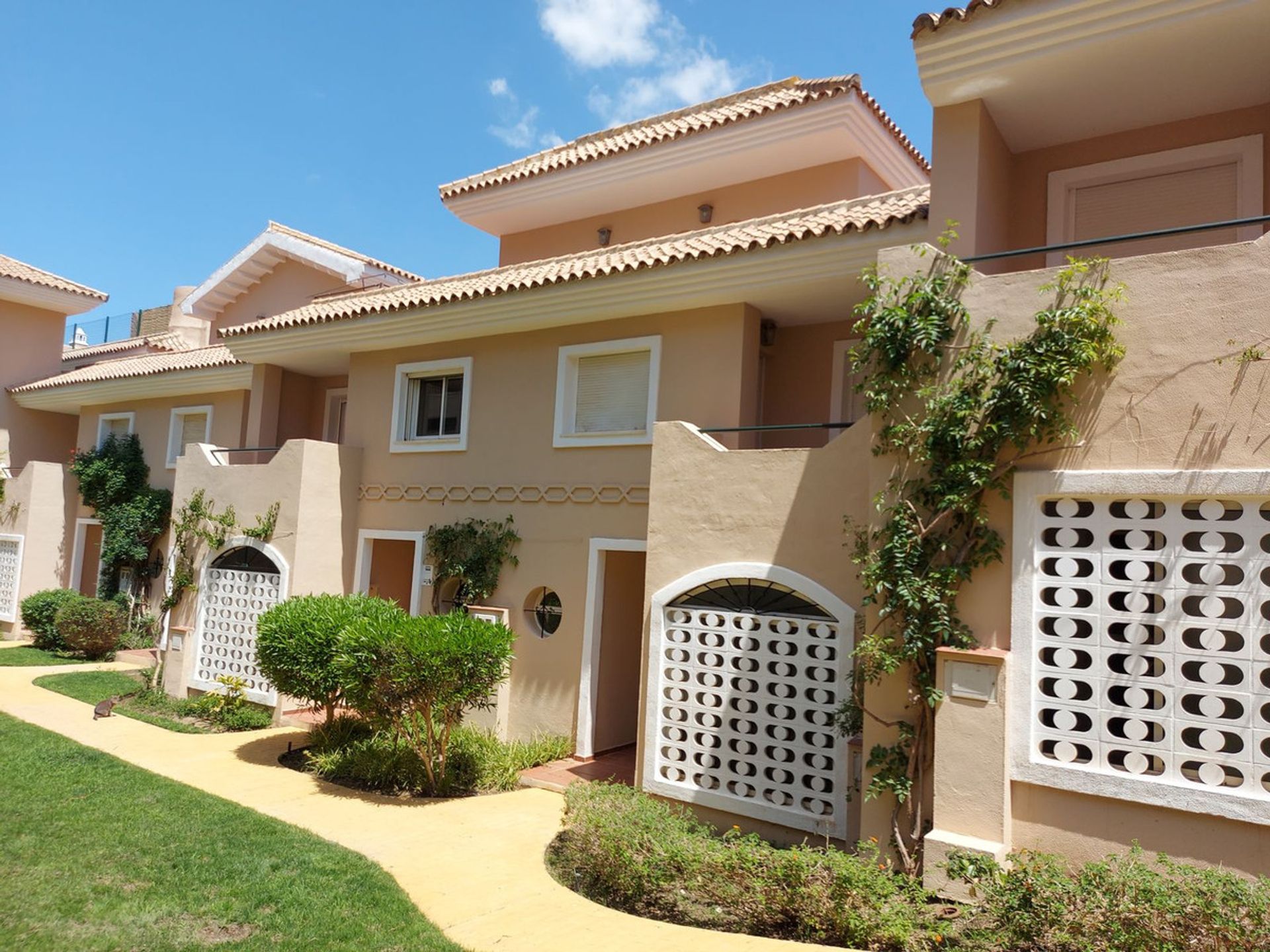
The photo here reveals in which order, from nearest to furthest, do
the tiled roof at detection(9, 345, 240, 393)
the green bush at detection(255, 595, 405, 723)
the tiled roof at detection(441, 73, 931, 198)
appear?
the green bush at detection(255, 595, 405, 723) → the tiled roof at detection(441, 73, 931, 198) → the tiled roof at detection(9, 345, 240, 393)

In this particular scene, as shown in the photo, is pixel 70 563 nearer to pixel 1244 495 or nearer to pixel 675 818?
pixel 675 818

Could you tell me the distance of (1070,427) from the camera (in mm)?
6461

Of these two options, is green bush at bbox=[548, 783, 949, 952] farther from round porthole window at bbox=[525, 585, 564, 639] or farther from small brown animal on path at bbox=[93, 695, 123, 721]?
small brown animal on path at bbox=[93, 695, 123, 721]

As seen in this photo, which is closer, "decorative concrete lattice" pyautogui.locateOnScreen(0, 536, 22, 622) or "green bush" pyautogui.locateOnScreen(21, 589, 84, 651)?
"green bush" pyautogui.locateOnScreen(21, 589, 84, 651)

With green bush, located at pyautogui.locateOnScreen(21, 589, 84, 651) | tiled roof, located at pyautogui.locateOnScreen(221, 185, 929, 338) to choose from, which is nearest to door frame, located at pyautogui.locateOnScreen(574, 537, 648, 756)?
tiled roof, located at pyautogui.locateOnScreen(221, 185, 929, 338)

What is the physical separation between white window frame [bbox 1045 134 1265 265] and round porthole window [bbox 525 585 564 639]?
7.37 m

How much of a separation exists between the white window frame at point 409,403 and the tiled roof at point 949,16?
25.3ft

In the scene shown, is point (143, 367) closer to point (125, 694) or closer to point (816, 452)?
point (125, 694)

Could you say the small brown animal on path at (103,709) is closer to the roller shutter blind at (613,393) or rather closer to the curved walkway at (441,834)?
the curved walkway at (441,834)

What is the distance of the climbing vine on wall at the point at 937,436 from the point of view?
6508 millimetres

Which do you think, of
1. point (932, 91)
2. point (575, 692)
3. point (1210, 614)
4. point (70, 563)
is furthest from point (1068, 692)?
point (70, 563)

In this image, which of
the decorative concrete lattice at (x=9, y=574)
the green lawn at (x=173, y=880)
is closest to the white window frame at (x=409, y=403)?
the green lawn at (x=173, y=880)

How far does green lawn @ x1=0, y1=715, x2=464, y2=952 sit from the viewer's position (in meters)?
5.91

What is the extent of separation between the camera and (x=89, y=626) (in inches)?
698
